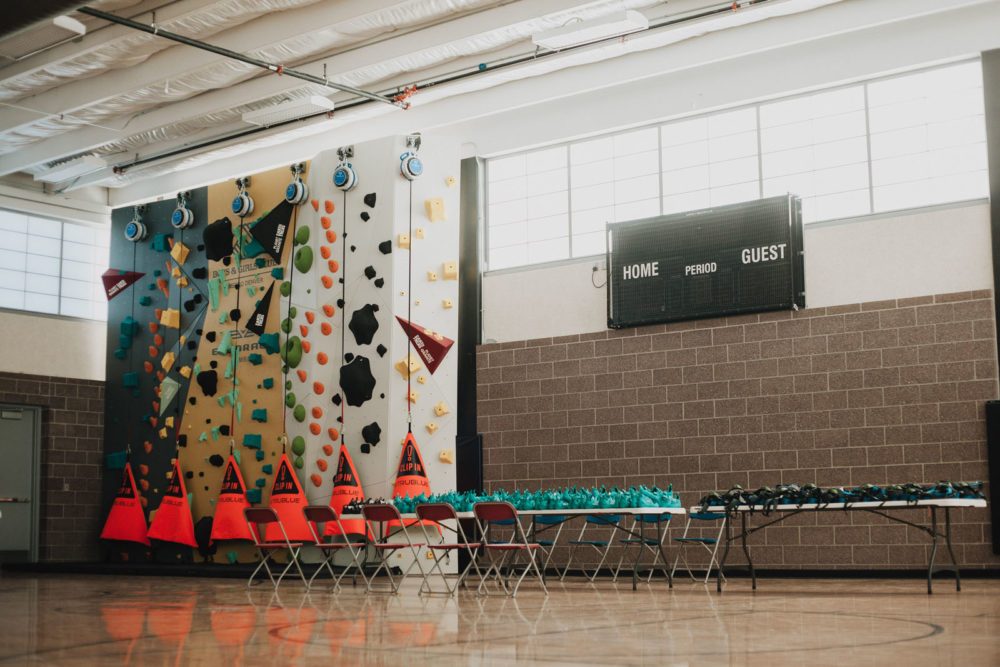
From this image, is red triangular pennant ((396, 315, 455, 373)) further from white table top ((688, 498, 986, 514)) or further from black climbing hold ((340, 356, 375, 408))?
white table top ((688, 498, 986, 514))

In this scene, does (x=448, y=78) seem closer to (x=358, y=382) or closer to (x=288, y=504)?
(x=358, y=382)

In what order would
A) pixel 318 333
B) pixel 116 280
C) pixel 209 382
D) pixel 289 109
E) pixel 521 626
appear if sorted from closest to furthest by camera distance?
pixel 521 626
pixel 289 109
pixel 318 333
pixel 209 382
pixel 116 280

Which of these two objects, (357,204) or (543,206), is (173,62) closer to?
(357,204)

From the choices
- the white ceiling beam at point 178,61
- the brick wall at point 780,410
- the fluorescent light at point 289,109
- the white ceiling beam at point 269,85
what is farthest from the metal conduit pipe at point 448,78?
the brick wall at point 780,410

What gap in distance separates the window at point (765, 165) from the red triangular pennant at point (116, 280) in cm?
511

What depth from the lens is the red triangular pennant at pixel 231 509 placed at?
12.3 metres

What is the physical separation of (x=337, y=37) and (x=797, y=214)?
5.35 metres

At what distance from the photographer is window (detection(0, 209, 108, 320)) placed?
14.5m

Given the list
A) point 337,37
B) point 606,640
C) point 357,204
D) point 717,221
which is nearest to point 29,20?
point 606,640

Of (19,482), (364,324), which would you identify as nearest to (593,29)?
(364,324)

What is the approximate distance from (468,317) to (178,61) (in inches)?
184

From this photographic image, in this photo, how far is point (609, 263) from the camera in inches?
477

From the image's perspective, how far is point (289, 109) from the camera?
11648 millimetres

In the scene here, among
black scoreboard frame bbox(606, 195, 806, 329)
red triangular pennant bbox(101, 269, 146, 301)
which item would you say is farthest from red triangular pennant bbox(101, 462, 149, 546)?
black scoreboard frame bbox(606, 195, 806, 329)
